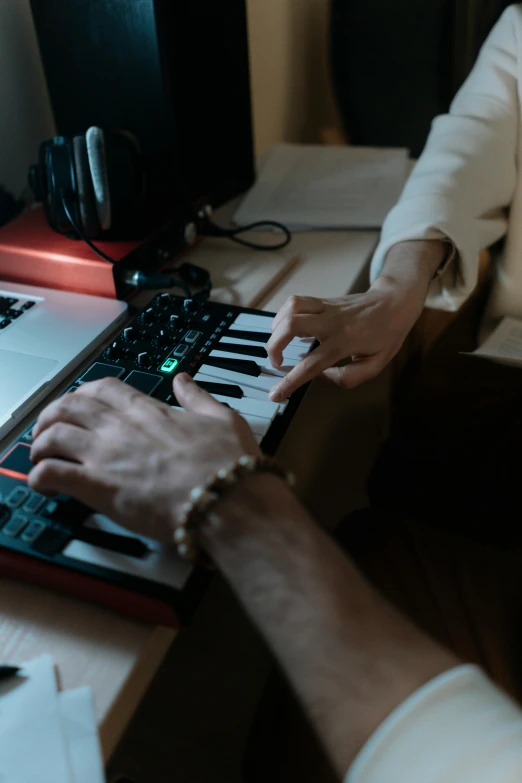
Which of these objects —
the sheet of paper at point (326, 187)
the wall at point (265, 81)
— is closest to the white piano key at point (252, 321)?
the sheet of paper at point (326, 187)

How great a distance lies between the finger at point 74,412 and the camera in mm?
507

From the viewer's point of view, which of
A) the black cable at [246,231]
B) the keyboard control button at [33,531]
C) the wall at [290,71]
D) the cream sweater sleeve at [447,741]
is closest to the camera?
the cream sweater sleeve at [447,741]

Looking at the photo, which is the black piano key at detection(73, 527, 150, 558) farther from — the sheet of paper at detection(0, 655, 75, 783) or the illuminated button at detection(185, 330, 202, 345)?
the illuminated button at detection(185, 330, 202, 345)

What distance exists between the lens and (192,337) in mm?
670

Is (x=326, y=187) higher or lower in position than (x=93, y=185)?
lower

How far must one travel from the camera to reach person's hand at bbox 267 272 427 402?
60 centimetres

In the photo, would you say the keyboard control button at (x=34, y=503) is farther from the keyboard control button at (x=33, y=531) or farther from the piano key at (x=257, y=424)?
the piano key at (x=257, y=424)

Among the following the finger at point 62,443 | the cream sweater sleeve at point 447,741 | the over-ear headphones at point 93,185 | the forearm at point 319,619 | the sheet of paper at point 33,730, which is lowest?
the sheet of paper at point 33,730

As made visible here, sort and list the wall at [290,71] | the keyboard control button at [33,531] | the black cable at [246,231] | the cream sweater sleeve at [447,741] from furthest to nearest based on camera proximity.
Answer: the wall at [290,71]
the black cable at [246,231]
the keyboard control button at [33,531]
the cream sweater sleeve at [447,741]

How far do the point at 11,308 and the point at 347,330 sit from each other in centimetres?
41

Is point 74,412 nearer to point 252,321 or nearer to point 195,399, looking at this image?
point 195,399

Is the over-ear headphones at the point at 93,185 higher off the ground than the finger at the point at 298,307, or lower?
higher

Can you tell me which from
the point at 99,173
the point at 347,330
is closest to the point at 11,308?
the point at 99,173

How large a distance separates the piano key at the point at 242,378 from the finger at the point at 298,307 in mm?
52
